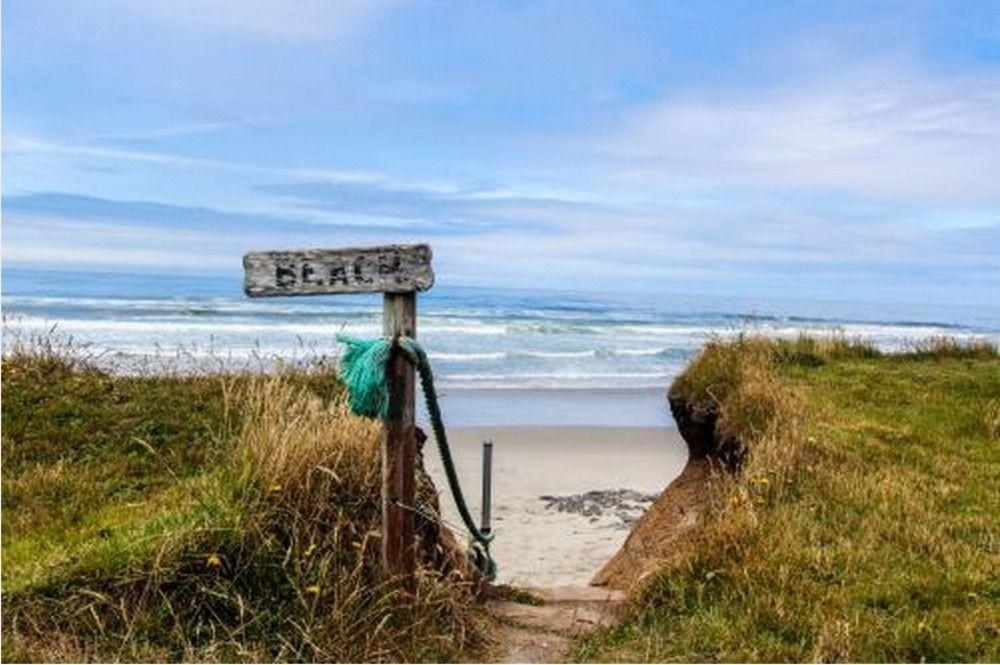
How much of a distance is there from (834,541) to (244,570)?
3.44m

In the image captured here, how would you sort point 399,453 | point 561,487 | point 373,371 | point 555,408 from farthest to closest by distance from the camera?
point 555,408
point 561,487
point 399,453
point 373,371

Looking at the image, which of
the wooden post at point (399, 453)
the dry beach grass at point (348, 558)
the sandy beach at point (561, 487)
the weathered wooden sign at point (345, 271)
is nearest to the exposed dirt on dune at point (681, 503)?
the dry beach grass at point (348, 558)

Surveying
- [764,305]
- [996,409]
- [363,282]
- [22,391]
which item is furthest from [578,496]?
[764,305]

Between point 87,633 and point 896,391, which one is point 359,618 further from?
point 896,391

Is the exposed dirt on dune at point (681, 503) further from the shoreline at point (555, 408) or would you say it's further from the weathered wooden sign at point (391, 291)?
the shoreline at point (555, 408)

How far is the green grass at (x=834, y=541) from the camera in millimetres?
5578

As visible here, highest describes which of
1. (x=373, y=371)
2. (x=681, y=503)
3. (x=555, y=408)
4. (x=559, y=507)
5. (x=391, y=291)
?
(x=391, y=291)

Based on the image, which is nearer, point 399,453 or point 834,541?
point 399,453

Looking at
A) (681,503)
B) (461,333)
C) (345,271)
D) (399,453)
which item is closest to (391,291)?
(345,271)

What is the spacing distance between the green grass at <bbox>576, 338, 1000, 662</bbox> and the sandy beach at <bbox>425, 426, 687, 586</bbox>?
1909mm

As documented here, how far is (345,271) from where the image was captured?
575 centimetres

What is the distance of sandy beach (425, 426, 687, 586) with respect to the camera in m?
11.2

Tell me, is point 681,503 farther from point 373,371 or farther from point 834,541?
point 373,371

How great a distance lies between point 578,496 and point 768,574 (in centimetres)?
Result: 773
